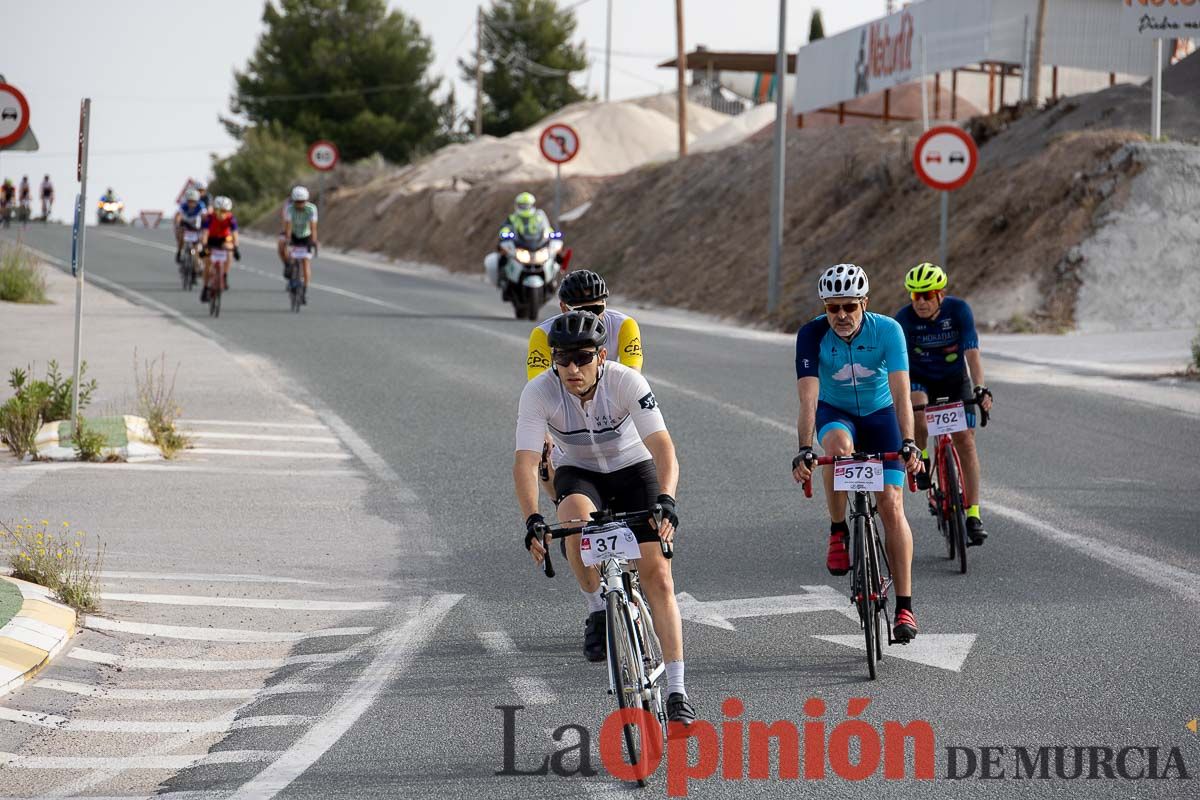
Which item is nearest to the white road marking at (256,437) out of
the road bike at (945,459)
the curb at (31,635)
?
the curb at (31,635)

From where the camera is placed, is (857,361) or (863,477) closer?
(863,477)

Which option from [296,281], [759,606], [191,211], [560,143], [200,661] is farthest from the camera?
[560,143]

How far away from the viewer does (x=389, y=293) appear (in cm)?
3569

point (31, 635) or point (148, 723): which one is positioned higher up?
point (31, 635)

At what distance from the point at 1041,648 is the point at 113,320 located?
830 inches

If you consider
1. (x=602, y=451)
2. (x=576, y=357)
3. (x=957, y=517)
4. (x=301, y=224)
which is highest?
(x=301, y=224)

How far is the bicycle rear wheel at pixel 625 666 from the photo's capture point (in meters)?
6.14

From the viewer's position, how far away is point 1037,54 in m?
37.1

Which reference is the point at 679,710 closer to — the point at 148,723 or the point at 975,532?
the point at 148,723

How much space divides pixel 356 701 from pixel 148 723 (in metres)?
0.86

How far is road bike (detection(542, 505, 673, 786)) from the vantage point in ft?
20.3

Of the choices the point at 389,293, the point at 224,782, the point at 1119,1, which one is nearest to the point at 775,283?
the point at 389,293

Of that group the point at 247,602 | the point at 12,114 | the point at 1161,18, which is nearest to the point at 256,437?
the point at 12,114

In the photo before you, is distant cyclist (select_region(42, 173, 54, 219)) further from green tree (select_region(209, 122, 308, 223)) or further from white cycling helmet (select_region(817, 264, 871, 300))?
white cycling helmet (select_region(817, 264, 871, 300))
